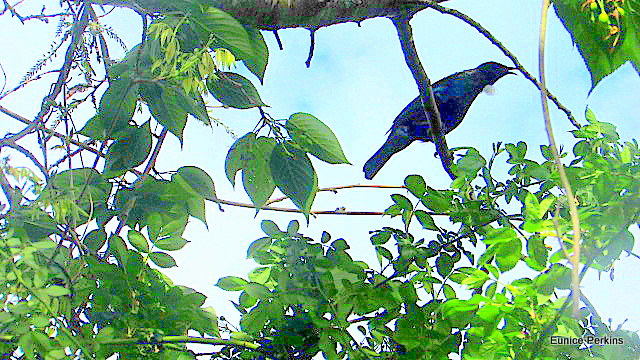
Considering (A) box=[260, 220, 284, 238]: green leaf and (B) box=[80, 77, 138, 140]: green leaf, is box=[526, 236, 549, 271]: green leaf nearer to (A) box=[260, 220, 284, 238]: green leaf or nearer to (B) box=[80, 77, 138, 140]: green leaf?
(A) box=[260, 220, 284, 238]: green leaf

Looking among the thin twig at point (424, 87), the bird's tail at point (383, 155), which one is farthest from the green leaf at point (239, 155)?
the bird's tail at point (383, 155)

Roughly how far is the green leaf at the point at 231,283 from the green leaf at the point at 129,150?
13cm

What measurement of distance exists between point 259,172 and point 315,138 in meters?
0.06

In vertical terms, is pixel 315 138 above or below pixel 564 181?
above

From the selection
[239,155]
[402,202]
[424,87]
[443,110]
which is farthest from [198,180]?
[443,110]

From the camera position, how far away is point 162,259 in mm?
576

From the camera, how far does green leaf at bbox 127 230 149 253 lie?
564mm

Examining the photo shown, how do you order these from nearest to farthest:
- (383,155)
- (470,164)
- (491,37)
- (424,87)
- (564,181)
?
(564,181) < (470,164) < (491,37) < (424,87) < (383,155)

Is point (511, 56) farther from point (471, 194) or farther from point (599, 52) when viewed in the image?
point (599, 52)

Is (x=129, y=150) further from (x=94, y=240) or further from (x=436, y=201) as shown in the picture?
(x=436, y=201)

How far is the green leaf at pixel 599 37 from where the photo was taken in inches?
A: 17.2

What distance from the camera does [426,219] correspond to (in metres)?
0.59

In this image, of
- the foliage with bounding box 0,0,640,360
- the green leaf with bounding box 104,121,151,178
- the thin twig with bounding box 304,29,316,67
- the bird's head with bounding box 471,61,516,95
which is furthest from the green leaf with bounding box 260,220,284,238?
the bird's head with bounding box 471,61,516,95

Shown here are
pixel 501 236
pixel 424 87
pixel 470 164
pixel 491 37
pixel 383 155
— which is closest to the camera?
pixel 501 236
